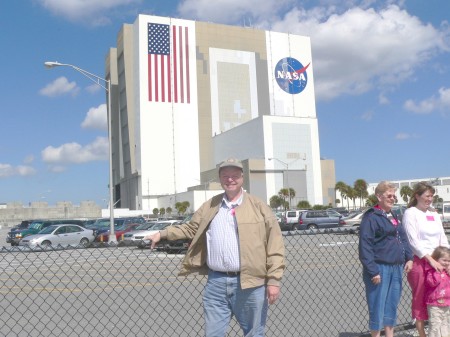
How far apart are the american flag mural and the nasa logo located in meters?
19.4

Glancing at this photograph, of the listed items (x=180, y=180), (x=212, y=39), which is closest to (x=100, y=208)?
(x=180, y=180)

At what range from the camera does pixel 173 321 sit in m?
7.21

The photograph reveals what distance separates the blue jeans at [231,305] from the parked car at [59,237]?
71.6 ft

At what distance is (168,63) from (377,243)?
3516 inches

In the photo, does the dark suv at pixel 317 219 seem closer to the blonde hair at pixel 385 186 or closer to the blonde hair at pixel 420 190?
the blonde hair at pixel 420 190

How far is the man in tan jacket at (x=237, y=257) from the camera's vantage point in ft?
13.2

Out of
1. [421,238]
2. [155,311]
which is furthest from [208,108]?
[421,238]

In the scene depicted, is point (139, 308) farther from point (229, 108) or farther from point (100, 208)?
point (100, 208)

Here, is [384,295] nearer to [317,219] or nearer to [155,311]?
[155,311]

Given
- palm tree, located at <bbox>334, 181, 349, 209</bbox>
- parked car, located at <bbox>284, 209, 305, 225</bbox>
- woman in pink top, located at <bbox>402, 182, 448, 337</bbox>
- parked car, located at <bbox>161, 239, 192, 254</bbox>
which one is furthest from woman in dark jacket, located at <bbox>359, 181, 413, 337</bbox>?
palm tree, located at <bbox>334, 181, 349, 209</bbox>

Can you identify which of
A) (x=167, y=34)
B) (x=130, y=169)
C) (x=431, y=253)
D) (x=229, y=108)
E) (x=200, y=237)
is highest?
(x=167, y=34)

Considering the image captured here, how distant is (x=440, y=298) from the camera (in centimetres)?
515

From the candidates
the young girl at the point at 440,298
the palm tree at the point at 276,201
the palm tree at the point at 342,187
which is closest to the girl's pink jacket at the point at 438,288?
the young girl at the point at 440,298

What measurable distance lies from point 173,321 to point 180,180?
88.7 meters
